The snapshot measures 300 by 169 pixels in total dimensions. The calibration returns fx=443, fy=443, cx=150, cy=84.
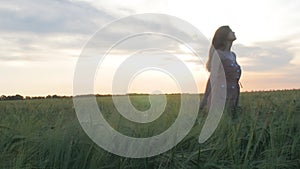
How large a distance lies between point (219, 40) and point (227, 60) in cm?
40

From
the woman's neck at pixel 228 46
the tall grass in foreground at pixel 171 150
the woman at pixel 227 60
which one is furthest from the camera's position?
the woman's neck at pixel 228 46

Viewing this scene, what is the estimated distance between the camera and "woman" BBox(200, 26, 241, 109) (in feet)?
23.9

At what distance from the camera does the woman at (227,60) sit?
7.29 m

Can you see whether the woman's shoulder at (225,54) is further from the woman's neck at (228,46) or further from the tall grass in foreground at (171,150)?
the tall grass in foreground at (171,150)

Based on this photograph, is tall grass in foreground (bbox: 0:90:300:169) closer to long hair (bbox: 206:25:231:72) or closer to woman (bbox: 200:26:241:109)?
woman (bbox: 200:26:241:109)

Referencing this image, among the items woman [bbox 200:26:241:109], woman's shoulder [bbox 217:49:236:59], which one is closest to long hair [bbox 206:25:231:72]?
woman [bbox 200:26:241:109]

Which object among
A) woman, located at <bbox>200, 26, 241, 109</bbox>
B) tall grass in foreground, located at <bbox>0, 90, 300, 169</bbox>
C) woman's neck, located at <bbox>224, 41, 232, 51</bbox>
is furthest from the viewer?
woman's neck, located at <bbox>224, 41, 232, 51</bbox>

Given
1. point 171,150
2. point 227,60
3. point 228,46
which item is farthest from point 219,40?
point 171,150

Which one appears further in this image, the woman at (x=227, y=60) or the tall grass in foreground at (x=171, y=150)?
→ the woman at (x=227, y=60)

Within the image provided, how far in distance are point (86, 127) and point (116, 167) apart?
31.9 inches

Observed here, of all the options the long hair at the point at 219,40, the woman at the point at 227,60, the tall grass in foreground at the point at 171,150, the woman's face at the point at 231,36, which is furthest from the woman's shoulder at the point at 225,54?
the tall grass in foreground at the point at 171,150

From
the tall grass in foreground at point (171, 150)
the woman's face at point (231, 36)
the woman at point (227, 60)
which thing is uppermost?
the woman's face at point (231, 36)

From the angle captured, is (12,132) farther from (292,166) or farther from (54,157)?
(292,166)

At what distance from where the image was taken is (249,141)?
3.92 metres
